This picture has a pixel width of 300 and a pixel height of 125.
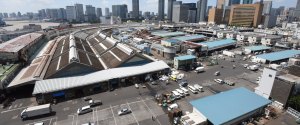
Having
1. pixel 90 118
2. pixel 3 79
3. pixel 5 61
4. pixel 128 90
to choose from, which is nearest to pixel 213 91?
pixel 128 90

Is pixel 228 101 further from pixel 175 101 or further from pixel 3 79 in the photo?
pixel 3 79

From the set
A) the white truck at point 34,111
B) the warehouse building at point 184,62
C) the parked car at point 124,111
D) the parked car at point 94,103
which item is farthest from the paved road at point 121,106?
the warehouse building at point 184,62

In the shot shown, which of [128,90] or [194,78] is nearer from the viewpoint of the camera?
[128,90]

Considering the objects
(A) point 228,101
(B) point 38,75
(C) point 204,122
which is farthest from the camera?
(B) point 38,75

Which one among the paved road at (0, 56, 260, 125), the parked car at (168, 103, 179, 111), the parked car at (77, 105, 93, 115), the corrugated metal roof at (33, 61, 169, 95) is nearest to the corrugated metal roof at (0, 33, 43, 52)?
the corrugated metal roof at (33, 61, 169, 95)

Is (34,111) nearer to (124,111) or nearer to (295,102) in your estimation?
(124,111)

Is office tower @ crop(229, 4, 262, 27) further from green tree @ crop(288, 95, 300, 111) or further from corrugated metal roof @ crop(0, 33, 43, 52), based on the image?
corrugated metal roof @ crop(0, 33, 43, 52)

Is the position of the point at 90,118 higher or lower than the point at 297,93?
lower

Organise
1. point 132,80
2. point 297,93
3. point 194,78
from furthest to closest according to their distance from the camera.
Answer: point 194,78
point 132,80
point 297,93
